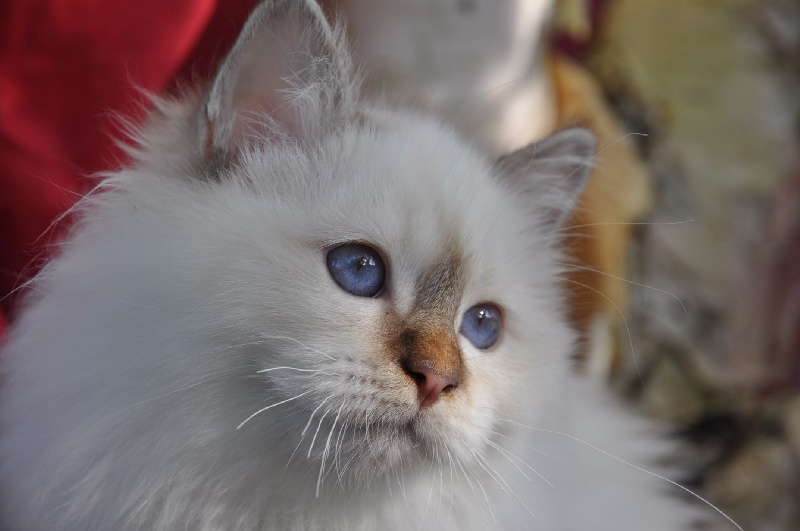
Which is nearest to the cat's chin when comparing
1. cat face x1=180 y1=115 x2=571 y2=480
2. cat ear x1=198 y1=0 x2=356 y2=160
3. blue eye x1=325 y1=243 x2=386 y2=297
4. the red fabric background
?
cat face x1=180 y1=115 x2=571 y2=480

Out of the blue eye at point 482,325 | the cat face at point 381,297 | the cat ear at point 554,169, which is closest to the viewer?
the cat face at point 381,297

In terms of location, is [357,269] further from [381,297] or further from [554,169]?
[554,169]

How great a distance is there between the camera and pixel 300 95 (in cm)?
84

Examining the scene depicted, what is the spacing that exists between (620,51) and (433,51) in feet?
2.58

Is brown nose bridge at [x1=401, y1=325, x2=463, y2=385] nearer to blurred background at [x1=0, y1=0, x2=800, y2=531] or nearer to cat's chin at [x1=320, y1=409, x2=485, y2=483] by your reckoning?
cat's chin at [x1=320, y1=409, x2=485, y2=483]

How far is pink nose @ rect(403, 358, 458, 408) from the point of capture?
2.28 ft

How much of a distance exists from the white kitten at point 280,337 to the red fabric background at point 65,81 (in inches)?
8.5

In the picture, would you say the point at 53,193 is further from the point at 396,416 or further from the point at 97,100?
the point at 396,416

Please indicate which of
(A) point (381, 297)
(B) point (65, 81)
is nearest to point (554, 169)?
(A) point (381, 297)

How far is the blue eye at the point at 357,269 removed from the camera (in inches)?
29.6

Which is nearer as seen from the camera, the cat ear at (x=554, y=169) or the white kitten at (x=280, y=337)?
the white kitten at (x=280, y=337)

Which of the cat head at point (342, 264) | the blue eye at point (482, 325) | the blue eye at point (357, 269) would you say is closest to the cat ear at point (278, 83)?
the cat head at point (342, 264)

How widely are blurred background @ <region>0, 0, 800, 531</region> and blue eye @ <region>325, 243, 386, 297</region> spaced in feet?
0.85

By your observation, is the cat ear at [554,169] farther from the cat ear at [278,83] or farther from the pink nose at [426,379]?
the pink nose at [426,379]
